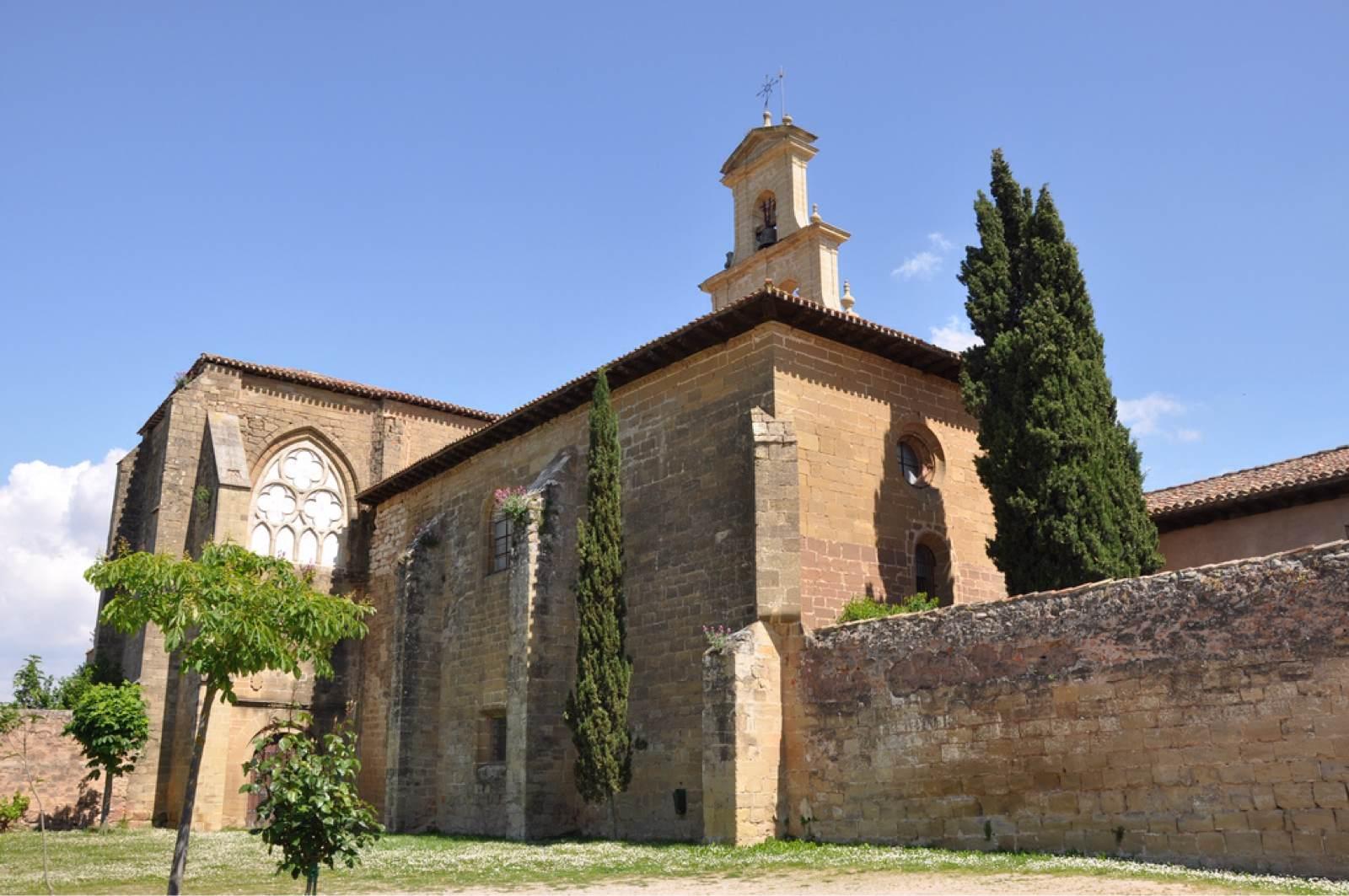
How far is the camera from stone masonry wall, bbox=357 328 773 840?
51.0ft

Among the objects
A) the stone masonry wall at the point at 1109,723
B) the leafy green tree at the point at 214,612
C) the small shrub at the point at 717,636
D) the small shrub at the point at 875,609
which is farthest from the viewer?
the small shrub at the point at 875,609

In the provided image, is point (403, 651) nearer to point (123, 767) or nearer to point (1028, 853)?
point (123, 767)

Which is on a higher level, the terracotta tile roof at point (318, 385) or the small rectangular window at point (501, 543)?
the terracotta tile roof at point (318, 385)

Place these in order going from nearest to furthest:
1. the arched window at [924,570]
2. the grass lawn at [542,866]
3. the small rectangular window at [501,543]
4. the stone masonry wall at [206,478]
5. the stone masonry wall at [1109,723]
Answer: the stone masonry wall at [1109,723], the grass lawn at [542,866], the arched window at [924,570], the small rectangular window at [501,543], the stone masonry wall at [206,478]

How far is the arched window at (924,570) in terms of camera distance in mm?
16656

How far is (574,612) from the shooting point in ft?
59.6

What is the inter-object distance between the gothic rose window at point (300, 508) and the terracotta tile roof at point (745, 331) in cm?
855

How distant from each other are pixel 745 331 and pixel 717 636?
15.8ft

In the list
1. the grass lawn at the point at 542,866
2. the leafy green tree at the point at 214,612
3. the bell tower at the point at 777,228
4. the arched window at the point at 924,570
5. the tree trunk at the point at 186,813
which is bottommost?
the grass lawn at the point at 542,866

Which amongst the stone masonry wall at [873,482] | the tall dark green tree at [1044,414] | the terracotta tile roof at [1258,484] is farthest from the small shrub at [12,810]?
the terracotta tile roof at [1258,484]

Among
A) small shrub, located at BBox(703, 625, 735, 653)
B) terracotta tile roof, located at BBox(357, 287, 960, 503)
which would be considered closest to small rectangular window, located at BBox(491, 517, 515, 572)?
terracotta tile roof, located at BBox(357, 287, 960, 503)

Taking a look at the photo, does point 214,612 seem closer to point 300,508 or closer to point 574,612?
point 574,612

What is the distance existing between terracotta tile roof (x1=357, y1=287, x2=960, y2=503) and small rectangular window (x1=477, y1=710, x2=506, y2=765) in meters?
5.67

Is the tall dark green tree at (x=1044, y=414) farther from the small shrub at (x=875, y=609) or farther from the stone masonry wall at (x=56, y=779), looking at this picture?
the stone masonry wall at (x=56, y=779)
